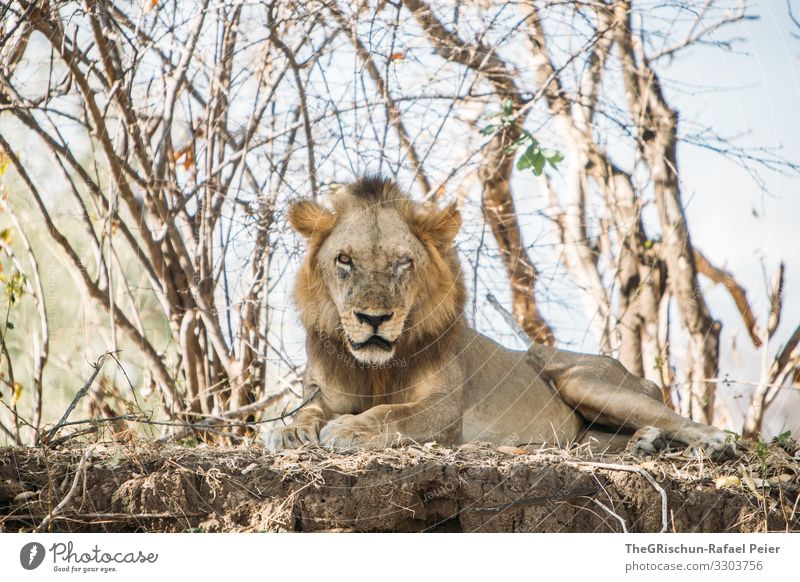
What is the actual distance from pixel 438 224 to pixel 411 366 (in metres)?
0.62

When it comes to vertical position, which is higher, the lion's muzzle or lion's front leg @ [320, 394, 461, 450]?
the lion's muzzle

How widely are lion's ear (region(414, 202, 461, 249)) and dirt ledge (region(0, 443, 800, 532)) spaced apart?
1.02 m

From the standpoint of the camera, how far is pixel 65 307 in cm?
690

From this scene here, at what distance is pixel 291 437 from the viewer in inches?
162

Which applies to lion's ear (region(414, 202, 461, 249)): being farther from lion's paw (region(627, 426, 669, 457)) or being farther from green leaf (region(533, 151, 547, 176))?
lion's paw (region(627, 426, 669, 457))

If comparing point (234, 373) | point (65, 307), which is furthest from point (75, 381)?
point (234, 373)

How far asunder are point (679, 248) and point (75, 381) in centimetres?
403

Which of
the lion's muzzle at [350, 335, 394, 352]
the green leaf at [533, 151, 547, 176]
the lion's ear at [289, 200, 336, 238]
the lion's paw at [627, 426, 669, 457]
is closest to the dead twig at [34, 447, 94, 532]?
the lion's muzzle at [350, 335, 394, 352]

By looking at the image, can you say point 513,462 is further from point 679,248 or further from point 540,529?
point 679,248

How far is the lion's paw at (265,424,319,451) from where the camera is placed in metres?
4.07

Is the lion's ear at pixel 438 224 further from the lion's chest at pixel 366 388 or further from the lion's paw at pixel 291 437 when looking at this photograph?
the lion's paw at pixel 291 437

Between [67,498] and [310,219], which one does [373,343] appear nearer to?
[310,219]

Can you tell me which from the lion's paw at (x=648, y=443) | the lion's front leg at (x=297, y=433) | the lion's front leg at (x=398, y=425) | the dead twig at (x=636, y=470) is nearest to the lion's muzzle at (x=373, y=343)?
the lion's front leg at (x=398, y=425)
